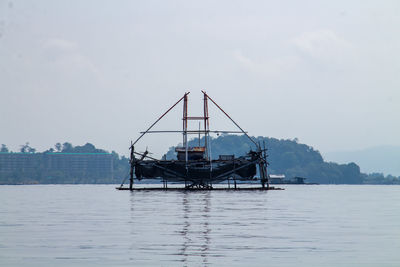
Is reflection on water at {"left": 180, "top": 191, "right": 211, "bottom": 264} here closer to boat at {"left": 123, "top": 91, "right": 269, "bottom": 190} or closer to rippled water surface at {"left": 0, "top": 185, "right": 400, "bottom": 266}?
rippled water surface at {"left": 0, "top": 185, "right": 400, "bottom": 266}

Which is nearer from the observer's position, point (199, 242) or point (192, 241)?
point (199, 242)

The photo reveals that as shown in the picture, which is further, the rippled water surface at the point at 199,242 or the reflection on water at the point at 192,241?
the reflection on water at the point at 192,241

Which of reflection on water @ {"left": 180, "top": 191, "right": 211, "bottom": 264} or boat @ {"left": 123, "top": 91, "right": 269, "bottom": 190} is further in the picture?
boat @ {"left": 123, "top": 91, "right": 269, "bottom": 190}

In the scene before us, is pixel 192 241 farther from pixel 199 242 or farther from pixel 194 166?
pixel 194 166

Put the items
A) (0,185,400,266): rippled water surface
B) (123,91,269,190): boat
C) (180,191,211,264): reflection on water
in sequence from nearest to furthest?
(0,185,400,266): rippled water surface
(180,191,211,264): reflection on water
(123,91,269,190): boat

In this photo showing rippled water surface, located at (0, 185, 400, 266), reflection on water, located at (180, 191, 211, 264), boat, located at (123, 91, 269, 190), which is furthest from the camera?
boat, located at (123, 91, 269, 190)

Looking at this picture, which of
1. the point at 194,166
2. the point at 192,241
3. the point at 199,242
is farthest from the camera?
the point at 194,166

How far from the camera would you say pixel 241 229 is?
3466 cm

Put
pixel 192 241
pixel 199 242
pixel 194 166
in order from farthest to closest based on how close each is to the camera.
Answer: pixel 194 166 < pixel 192 241 < pixel 199 242

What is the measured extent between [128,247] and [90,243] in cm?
203

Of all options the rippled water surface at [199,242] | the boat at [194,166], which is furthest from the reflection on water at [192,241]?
the boat at [194,166]

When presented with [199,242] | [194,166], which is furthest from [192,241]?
[194,166]

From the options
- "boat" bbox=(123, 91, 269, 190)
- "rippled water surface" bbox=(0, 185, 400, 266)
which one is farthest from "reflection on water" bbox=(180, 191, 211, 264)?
"boat" bbox=(123, 91, 269, 190)

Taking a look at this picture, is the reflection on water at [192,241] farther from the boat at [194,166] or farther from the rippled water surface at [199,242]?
the boat at [194,166]
